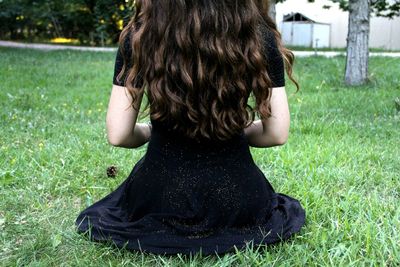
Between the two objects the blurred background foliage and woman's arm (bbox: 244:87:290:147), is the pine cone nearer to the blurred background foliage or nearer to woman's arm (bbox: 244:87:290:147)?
woman's arm (bbox: 244:87:290:147)

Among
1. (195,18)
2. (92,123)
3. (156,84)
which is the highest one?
(195,18)

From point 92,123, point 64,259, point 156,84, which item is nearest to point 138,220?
point 64,259

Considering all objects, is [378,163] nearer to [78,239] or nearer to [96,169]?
[96,169]

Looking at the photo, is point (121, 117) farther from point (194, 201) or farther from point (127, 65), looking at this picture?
point (194, 201)

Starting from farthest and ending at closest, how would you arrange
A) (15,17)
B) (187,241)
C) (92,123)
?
1. (15,17)
2. (92,123)
3. (187,241)

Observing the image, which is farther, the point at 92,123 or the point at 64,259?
the point at 92,123

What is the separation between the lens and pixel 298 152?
3.81 meters

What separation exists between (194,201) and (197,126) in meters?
0.35

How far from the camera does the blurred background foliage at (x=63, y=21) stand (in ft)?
→ 68.5

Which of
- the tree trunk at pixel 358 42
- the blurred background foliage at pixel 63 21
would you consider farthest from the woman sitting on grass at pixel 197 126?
the blurred background foliage at pixel 63 21

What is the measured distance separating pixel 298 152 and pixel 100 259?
2019 millimetres

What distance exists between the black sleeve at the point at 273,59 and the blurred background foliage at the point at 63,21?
18609mm

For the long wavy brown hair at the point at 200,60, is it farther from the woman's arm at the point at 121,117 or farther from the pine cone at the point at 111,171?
the pine cone at the point at 111,171

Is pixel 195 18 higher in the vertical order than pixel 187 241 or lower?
higher
